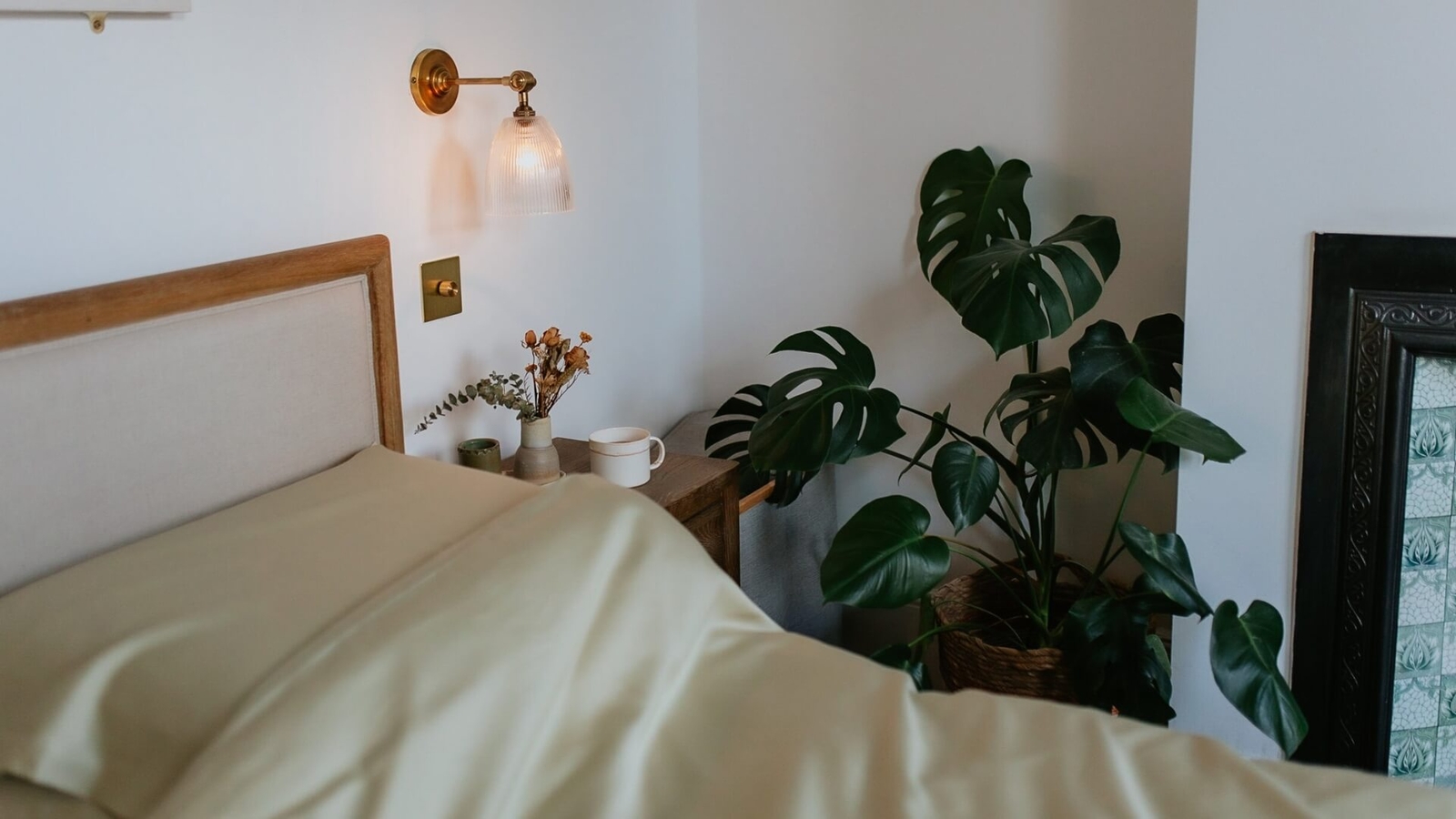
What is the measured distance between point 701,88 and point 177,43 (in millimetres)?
1422

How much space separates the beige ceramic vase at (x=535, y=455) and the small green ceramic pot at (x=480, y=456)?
0.12ft

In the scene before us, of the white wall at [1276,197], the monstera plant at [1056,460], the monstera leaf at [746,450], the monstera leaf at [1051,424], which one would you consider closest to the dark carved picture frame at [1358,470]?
the white wall at [1276,197]

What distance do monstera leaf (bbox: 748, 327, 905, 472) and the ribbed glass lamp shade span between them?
0.52 metres

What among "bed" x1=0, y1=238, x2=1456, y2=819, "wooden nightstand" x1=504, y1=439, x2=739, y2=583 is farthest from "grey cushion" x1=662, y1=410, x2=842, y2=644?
"bed" x1=0, y1=238, x2=1456, y2=819

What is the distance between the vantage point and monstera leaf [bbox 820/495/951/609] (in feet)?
6.63

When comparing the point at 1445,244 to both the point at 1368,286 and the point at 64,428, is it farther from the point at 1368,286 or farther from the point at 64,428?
the point at 64,428

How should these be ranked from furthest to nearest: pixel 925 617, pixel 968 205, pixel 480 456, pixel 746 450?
1. pixel 746 450
2. pixel 968 205
3. pixel 925 617
4. pixel 480 456

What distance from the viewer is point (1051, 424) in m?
2.06

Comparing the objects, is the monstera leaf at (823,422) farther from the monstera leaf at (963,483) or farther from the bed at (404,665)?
the bed at (404,665)

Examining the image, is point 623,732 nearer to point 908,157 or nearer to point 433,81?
point 433,81

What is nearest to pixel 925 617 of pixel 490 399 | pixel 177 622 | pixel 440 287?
pixel 490 399

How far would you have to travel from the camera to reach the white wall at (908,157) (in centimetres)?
239

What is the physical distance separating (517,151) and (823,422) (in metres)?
0.67

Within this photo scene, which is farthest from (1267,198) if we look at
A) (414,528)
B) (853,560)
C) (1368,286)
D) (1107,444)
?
(414,528)
